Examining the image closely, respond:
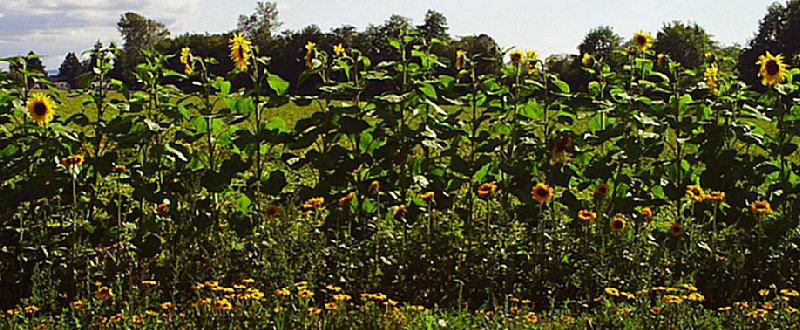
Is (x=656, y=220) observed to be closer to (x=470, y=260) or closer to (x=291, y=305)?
(x=470, y=260)

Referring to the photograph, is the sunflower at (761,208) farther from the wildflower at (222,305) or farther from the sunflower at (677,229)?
the wildflower at (222,305)

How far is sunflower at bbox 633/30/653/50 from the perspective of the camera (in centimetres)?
484

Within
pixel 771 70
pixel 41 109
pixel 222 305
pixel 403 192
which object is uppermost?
pixel 771 70

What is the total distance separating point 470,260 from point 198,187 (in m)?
1.23

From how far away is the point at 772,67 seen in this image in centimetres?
463

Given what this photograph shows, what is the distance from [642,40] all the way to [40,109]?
2816mm

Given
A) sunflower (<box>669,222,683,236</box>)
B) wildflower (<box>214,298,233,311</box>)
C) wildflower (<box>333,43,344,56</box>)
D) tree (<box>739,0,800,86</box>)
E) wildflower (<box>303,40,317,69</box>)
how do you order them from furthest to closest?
1. tree (<box>739,0,800,86</box>)
2. wildflower (<box>333,43,344,56</box>)
3. wildflower (<box>303,40,317,69</box>)
4. sunflower (<box>669,222,683,236</box>)
5. wildflower (<box>214,298,233,311</box>)

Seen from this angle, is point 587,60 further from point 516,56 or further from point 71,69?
point 71,69

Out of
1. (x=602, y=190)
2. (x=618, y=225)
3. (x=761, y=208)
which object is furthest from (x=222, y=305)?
(x=761, y=208)

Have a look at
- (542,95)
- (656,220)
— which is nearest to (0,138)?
(542,95)

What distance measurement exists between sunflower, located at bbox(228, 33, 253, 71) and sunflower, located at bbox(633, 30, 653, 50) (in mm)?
1873

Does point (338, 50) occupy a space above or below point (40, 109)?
above

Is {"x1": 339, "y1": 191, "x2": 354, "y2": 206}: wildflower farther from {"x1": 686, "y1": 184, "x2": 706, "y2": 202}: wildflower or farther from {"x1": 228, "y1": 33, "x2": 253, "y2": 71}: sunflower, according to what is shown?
{"x1": 686, "y1": 184, "x2": 706, "y2": 202}: wildflower

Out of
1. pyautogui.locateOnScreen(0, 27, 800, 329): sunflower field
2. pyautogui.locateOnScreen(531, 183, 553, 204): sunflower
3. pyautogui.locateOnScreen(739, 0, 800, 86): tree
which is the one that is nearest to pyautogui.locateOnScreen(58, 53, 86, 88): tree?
pyautogui.locateOnScreen(0, 27, 800, 329): sunflower field
